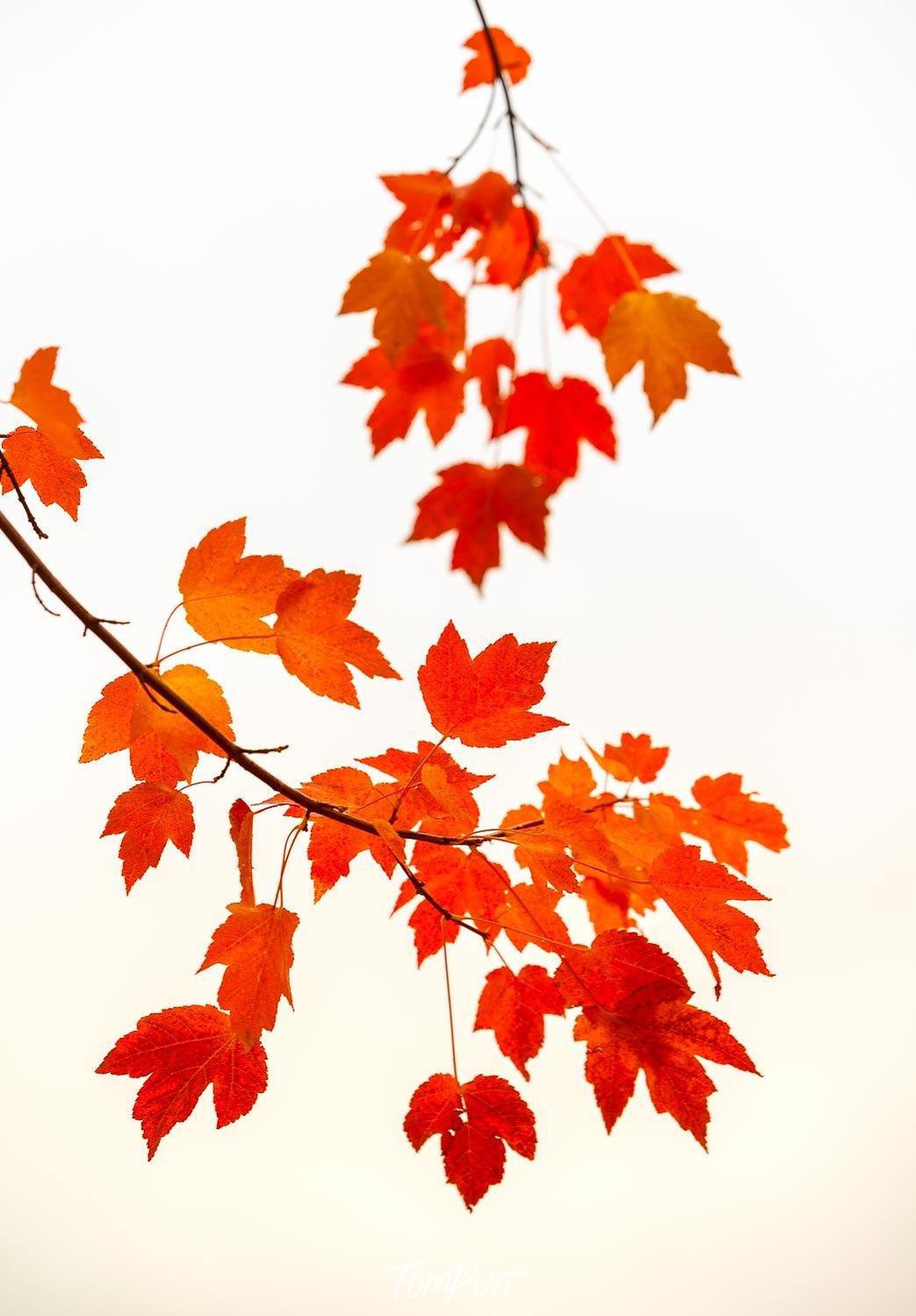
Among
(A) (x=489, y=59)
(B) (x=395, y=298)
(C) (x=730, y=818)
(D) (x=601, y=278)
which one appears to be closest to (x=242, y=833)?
(B) (x=395, y=298)

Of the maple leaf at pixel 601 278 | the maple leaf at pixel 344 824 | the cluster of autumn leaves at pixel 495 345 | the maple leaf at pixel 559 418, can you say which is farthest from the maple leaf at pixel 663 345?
the maple leaf at pixel 344 824

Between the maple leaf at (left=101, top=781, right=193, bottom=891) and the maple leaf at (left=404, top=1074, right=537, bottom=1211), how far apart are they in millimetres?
205

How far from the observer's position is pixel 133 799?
501mm

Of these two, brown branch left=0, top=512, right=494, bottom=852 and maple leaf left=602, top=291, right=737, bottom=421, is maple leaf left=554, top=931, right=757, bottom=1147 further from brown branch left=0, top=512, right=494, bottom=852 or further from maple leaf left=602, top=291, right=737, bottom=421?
maple leaf left=602, top=291, right=737, bottom=421

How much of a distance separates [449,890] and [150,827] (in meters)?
0.21

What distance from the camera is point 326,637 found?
46 centimetres

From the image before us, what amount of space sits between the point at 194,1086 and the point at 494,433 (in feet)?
2.05

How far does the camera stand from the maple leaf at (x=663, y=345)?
636 mm

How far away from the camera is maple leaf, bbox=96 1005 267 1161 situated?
19.0 inches

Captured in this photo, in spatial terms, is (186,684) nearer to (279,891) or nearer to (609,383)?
(279,891)

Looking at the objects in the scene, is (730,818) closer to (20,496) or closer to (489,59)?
(20,496)

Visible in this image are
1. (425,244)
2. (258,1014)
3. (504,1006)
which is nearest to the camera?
(258,1014)

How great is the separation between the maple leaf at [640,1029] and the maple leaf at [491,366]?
0.59 meters

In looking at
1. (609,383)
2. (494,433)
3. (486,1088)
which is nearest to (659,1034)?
(486,1088)
